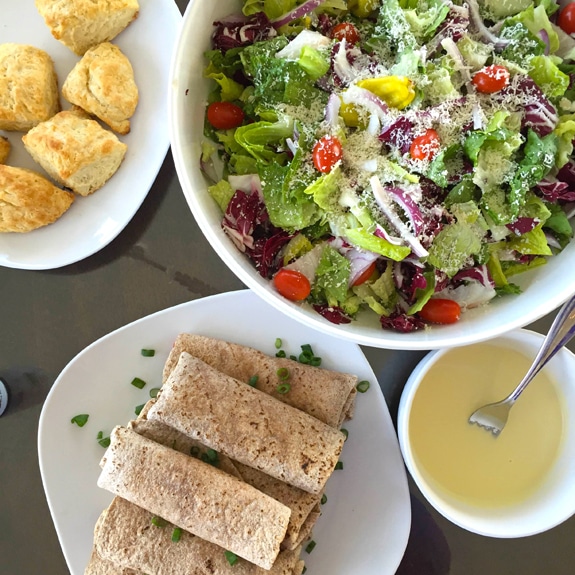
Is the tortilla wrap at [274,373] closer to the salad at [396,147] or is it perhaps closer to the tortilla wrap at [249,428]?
the tortilla wrap at [249,428]

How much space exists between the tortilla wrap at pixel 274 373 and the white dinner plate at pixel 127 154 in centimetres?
49

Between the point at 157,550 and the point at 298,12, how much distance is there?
5.76ft

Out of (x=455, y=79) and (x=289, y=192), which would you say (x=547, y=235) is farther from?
(x=289, y=192)

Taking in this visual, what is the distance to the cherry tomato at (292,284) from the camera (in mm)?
1559

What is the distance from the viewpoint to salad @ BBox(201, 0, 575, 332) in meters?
1.47

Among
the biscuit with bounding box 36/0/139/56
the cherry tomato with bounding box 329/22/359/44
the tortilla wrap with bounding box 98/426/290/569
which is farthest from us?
the biscuit with bounding box 36/0/139/56

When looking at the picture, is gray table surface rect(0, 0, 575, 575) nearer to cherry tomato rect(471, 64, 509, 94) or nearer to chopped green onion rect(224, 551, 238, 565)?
chopped green onion rect(224, 551, 238, 565)

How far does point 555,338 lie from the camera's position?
177cm

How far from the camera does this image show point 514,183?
1486 mm

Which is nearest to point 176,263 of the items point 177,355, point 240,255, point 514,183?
point 177,355

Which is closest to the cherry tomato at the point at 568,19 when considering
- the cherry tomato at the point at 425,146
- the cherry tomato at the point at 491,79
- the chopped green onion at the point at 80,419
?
the cherry tomato at the point at 491,79

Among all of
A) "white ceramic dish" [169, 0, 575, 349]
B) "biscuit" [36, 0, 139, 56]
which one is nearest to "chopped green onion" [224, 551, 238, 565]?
"white ceramic dish" [169, 0, 575, 349]

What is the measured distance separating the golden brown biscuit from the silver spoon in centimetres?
195

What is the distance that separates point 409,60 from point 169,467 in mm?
1433
